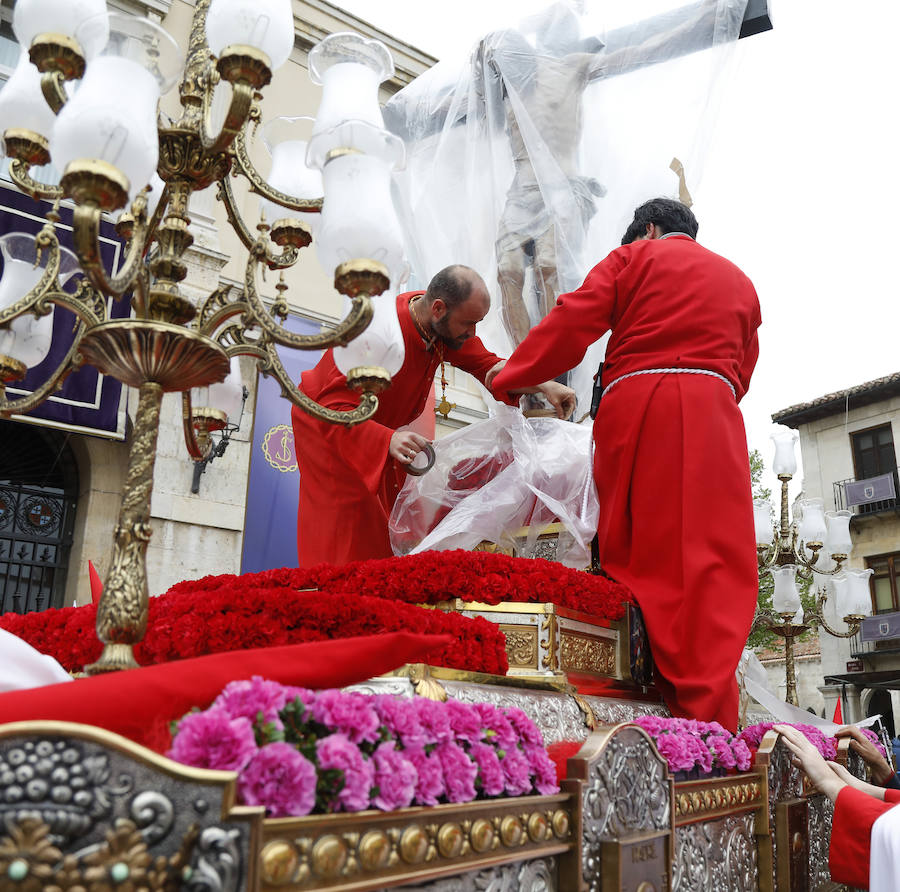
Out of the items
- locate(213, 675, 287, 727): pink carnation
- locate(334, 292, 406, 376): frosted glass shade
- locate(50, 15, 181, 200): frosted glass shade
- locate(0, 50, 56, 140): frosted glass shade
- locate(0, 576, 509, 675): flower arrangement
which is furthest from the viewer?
locate(0, 50, 56, 140): frosted glass shade

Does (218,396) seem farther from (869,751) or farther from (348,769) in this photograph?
(869,751)

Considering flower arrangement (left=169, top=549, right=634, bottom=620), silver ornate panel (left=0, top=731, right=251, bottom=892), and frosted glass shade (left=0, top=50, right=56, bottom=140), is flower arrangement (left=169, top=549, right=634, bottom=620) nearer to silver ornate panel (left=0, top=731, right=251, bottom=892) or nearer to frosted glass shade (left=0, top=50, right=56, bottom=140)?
frosted glass shade (left=0, top=50, right=56, bottom=140)

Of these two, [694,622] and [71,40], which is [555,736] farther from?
[71,40]

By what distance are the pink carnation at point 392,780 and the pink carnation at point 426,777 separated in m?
0.03

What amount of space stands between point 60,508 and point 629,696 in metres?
6.40

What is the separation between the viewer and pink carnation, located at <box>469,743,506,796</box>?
4.53 feet

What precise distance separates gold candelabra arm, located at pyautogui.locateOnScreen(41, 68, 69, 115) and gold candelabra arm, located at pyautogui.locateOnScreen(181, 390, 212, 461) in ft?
2.44

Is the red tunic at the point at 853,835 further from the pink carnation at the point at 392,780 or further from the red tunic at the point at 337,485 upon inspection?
the red tunic at the point at 337,485

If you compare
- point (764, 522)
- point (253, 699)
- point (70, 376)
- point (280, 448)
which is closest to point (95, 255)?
point (253, 699)

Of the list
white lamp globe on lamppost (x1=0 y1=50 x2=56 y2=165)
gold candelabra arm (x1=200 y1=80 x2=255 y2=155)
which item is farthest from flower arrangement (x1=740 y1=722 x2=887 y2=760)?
white lamp globe on lamppost (x1=0 y1=50 x2=56 y2=165)

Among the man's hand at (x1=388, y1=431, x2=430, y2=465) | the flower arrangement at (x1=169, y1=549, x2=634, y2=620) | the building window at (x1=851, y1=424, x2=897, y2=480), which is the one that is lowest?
the flower arrangement at (x1=169, y1=549, x2=634, y2=620)

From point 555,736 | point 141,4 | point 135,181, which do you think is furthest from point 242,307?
point 141,4

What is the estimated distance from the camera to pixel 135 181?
1769 mm

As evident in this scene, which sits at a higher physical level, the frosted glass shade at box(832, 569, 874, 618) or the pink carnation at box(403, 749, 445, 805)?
the frosted glass shade at box(832, 569, 874, 618)
